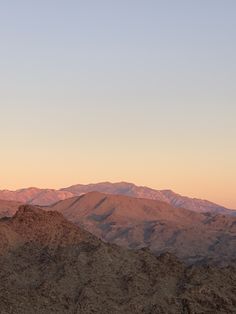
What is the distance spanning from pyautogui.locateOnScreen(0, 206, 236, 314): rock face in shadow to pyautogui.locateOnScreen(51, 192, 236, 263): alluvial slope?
55.5m

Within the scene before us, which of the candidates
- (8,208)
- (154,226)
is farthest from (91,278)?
(154,226)

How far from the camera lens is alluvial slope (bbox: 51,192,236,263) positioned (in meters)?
123

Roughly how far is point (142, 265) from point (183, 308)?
603 centimetres

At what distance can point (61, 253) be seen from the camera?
42.7m

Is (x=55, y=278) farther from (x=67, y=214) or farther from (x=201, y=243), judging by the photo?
(x=67, y=214)

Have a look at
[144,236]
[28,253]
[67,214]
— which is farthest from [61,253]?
[67,214]

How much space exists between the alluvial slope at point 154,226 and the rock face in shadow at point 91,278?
182ft

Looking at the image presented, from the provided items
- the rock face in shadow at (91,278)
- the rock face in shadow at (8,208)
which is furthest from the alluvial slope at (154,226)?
the rock face in shadow at (91,278)

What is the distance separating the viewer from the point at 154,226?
14138 centimetres

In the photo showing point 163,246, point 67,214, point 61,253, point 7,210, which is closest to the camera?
point 61,253

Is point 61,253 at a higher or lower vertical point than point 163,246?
higher

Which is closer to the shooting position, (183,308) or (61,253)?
(183,308)

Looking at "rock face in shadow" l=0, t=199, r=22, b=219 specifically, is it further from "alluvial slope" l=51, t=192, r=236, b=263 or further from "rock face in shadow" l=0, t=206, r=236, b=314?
"rock face in shadow" l=0, t=206, r=236, b=314

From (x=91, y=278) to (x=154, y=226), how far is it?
10254cm
